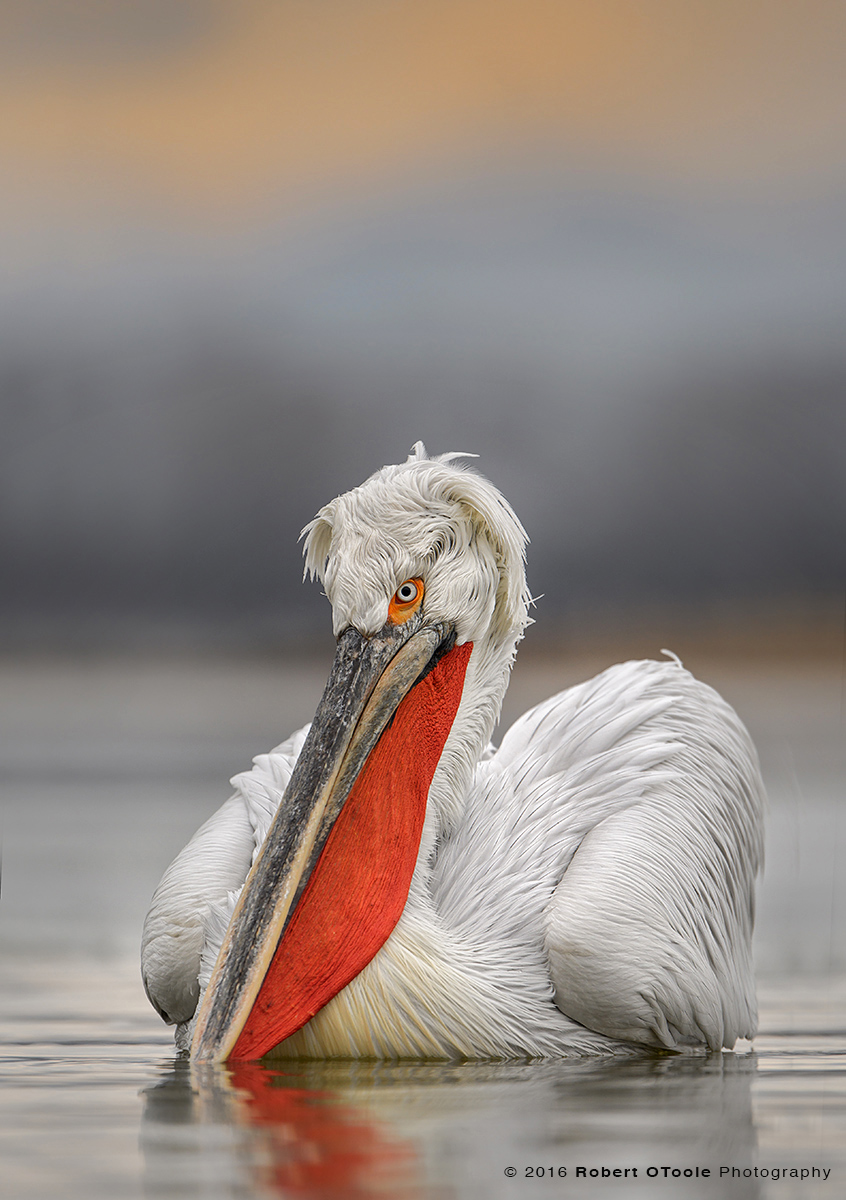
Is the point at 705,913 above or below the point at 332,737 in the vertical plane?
below

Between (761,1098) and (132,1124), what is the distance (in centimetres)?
130

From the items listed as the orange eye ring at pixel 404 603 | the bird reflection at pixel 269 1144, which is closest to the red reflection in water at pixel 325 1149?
the bird reflection at pixel 269 1144

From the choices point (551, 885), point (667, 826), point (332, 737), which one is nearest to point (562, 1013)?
point (551, 885)

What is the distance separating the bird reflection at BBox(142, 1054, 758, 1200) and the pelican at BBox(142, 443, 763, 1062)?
0.15 metres

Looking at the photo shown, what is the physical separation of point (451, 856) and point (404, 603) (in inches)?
28.6

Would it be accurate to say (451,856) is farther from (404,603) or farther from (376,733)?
(404,603)

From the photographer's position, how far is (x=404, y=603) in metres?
4.24

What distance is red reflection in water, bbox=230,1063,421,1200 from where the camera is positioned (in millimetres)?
2354

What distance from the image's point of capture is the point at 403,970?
3.92 meters

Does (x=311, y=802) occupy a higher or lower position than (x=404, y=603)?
lower

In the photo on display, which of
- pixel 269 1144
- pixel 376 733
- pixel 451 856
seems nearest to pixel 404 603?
pixel 376 733

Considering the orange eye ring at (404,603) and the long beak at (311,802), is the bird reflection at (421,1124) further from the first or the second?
the orange eye ring at (404,603)

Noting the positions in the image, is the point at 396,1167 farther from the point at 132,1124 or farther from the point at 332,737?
the point at 332,737

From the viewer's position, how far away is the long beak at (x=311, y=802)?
3871 mm
